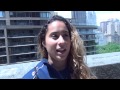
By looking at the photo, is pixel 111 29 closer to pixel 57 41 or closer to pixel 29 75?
pixel 57 41

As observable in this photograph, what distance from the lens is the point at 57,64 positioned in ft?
4.36

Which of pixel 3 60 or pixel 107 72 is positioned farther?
pixel 107 72

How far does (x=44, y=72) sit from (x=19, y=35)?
43cm

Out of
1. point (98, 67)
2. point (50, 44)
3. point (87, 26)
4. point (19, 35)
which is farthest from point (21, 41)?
point (98, 67)

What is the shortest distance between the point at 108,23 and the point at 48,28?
0.64 meters

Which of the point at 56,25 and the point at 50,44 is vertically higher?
the point at 56,25

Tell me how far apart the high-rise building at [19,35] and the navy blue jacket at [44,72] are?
189 mm

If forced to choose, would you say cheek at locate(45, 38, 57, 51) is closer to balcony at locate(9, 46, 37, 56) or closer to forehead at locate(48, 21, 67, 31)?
forehead at locate(48, 21, 67, 31)

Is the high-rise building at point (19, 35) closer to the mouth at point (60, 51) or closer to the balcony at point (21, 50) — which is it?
the balcony at point (21, 50)

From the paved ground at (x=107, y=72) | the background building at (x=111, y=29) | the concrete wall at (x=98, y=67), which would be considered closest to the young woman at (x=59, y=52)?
the concrete wall at (x=98, y=67)

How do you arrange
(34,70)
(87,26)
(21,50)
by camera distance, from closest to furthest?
(34,70)
(21,50)
(87,26)
